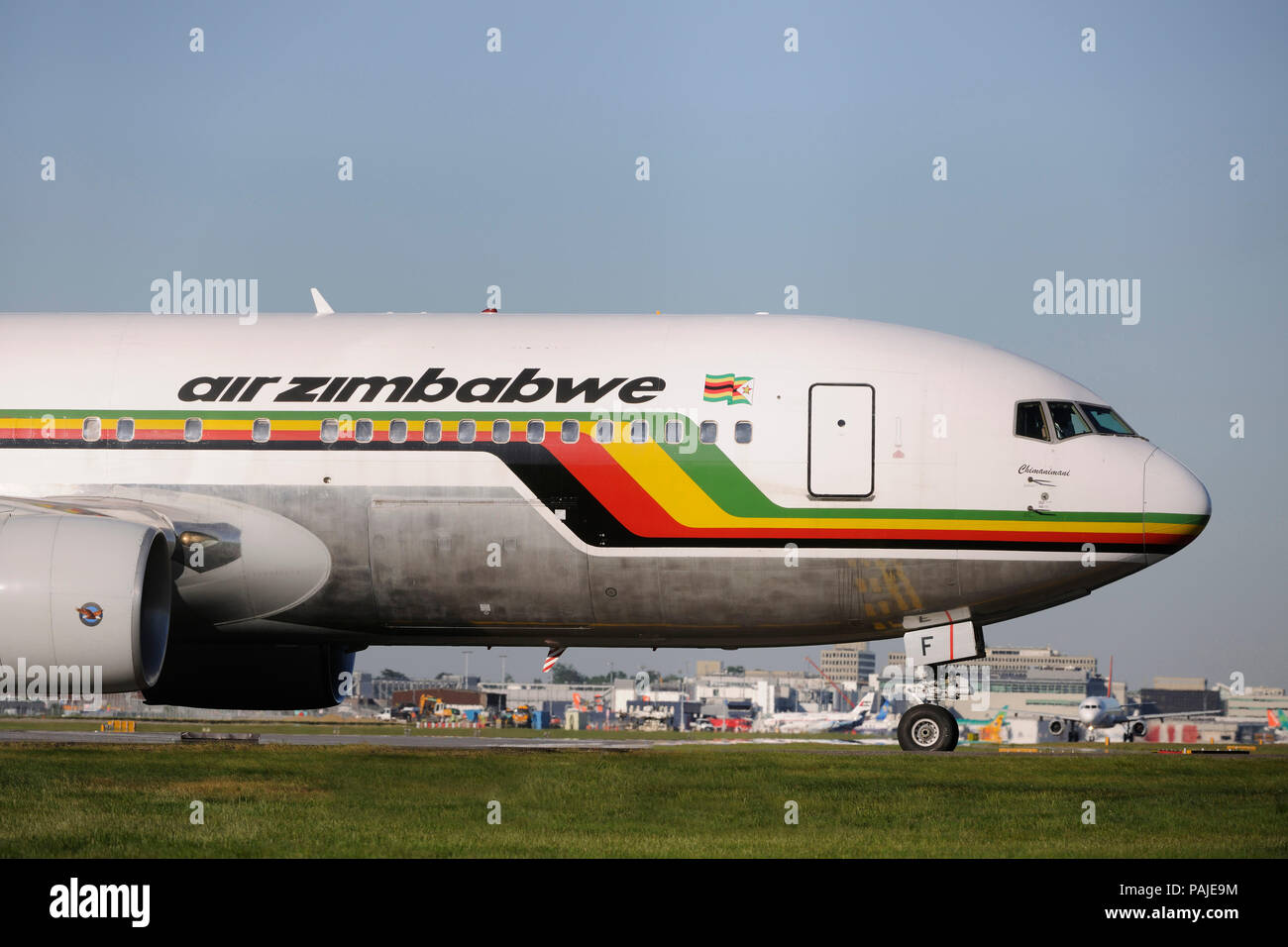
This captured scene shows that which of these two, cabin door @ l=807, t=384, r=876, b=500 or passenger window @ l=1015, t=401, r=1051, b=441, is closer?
cabin door @ l=807, t=384, r=876, b=500

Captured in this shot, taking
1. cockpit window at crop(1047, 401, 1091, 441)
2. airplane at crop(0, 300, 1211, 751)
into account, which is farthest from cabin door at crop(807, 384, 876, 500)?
cockpit window at crop(1047, 401, 1091, 441)

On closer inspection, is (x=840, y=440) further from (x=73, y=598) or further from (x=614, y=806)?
(x=73, y=598)

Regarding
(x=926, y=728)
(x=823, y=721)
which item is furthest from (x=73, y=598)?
(x=823, y=721)

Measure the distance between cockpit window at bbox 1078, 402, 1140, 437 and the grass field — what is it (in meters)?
4.40

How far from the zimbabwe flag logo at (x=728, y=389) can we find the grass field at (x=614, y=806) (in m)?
4.58

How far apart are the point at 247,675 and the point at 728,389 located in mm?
8254

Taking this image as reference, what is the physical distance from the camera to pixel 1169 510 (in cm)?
1902

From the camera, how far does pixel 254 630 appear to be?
20.4m

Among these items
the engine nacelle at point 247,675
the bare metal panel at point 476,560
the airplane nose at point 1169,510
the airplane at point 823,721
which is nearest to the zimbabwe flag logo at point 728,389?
the bare metal panel at point 476,560

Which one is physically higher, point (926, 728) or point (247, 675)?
point (247, 675)

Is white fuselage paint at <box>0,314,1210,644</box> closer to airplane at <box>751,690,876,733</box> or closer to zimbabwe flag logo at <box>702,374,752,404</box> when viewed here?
zimbabwe flag logo at <box>702,374,752,404</box>

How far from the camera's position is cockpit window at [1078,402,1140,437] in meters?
19.7
